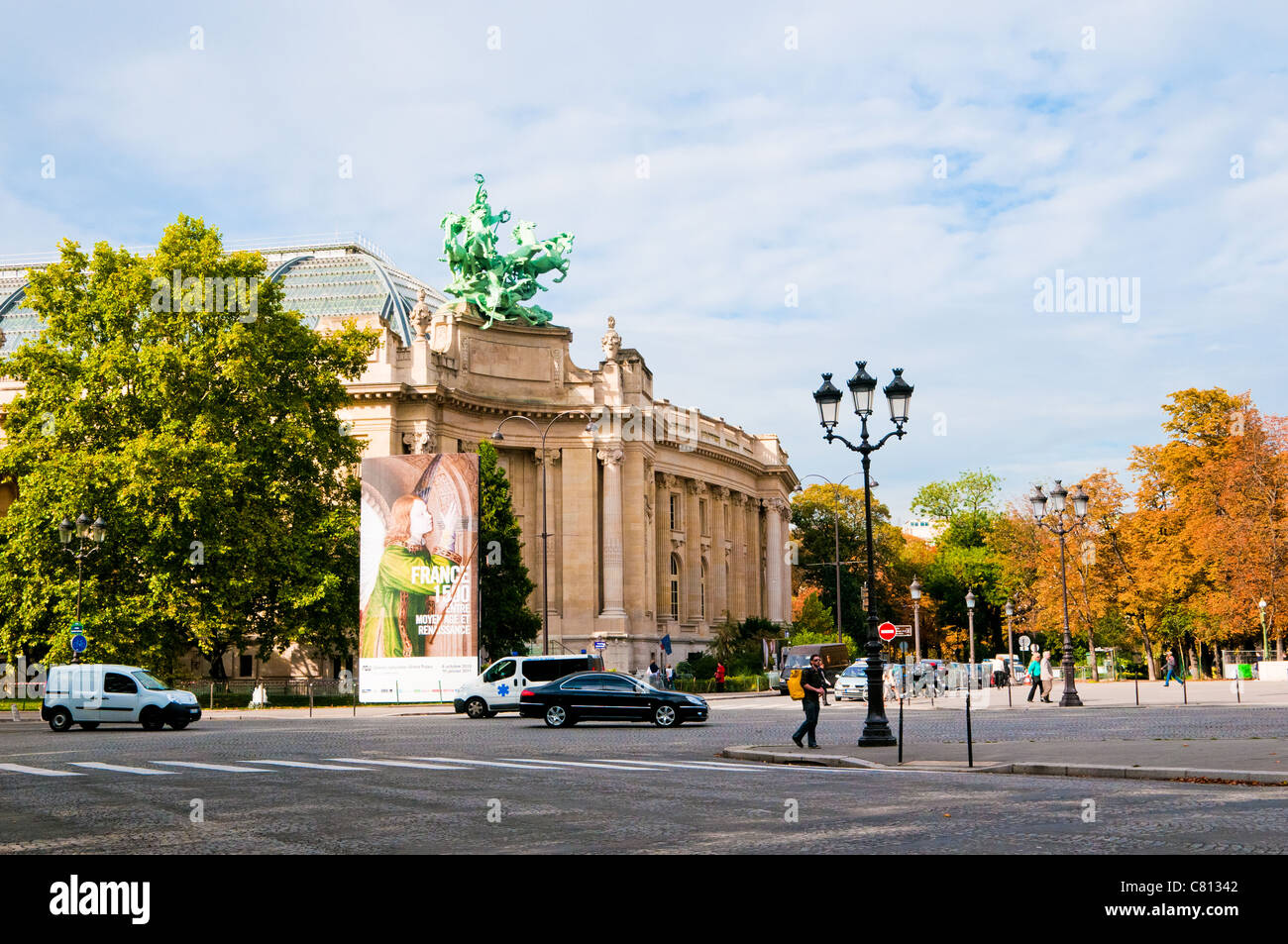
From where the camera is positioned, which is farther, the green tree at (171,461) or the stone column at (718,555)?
the stone column at (718,555)

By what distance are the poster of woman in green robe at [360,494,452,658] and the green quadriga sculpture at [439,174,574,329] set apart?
1157 inches

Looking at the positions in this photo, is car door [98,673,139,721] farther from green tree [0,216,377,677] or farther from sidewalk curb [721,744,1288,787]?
sidewalk curb [721,744,1288,787]

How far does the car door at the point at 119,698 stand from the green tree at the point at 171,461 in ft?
39.2

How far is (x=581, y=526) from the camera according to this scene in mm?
73062

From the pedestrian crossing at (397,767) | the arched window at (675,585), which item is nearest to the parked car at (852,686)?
the pedestrian crossing at (397,767)

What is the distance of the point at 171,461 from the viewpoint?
47.3m

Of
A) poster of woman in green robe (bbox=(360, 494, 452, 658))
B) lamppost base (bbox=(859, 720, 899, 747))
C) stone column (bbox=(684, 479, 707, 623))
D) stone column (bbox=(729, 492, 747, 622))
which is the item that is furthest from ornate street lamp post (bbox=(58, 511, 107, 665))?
stone column (bbox=(729, 492, 747, 622))

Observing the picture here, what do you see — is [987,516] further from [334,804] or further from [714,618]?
[334,804]

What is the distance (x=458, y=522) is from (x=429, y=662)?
184 inches

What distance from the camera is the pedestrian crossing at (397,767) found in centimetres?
1991

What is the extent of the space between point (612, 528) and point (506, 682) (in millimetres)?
31845

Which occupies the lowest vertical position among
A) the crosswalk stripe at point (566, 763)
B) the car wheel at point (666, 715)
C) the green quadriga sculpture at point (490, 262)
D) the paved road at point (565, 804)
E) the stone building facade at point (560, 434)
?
the car wheel at point (666, 715)

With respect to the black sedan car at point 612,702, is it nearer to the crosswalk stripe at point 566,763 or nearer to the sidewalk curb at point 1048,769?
the sidewalk curb at point 1048,769
